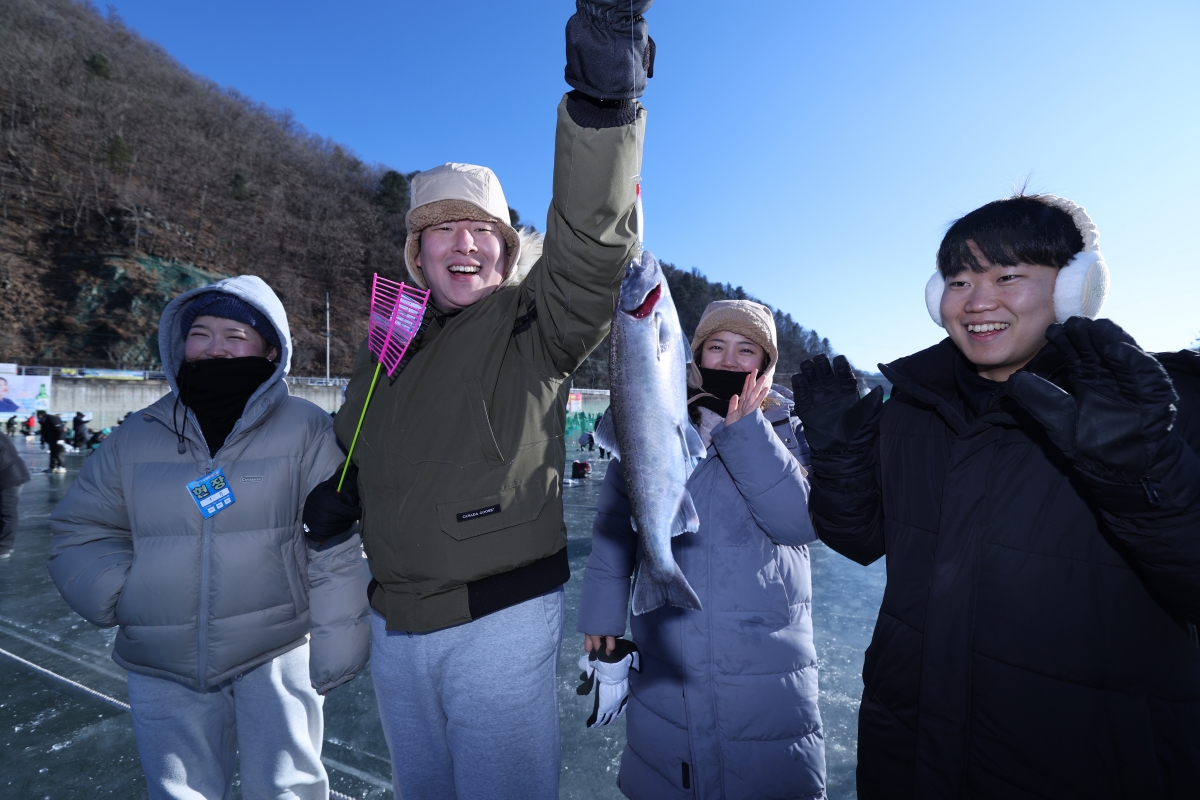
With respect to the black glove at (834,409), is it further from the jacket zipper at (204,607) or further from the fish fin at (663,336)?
the jacket zipper at (204,607)

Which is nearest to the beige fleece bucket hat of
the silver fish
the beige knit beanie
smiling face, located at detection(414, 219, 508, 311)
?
smiling face, located at detection(414, 219, 508, 311)

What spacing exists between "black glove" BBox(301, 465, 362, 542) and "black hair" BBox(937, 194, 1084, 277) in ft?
Result: 8.44

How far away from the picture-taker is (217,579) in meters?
2.48

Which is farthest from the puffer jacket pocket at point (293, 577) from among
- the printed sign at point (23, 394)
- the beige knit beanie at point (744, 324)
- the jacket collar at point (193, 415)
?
the printed sign at point (23, 394)

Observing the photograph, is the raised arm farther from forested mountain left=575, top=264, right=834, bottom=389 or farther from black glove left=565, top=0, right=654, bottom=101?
forested mountain left=575, top=264, right=834, bottom=389

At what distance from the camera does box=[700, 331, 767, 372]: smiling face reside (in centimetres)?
300

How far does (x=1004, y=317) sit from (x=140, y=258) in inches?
1982

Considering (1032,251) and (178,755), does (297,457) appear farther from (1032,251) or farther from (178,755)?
(1032,251)

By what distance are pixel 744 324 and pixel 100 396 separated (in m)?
31.2

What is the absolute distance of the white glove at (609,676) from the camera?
2512mm

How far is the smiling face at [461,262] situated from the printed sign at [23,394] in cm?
2511

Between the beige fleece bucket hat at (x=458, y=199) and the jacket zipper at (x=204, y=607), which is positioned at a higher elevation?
the beige fleece bucket hat at (x=458, y=199)

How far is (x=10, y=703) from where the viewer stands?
12.8ft

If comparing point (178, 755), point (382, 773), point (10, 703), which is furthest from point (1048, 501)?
point (10, 703)
